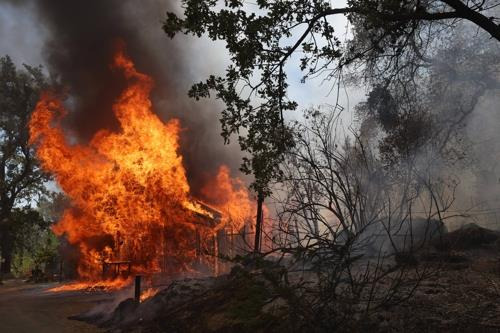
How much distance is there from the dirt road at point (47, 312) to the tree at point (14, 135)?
1948cm

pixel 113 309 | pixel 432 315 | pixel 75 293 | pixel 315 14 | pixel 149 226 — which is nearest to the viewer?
pixel 432 315

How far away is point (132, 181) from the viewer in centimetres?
1766

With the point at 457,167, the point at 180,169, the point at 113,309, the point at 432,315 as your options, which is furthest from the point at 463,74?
the point at 113,309

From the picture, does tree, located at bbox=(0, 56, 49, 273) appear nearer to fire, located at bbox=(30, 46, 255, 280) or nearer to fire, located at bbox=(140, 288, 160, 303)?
fire, located at bbox=(30, 46, 255, 280)

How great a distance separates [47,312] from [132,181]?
6758mm

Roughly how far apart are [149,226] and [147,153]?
9.86 feet

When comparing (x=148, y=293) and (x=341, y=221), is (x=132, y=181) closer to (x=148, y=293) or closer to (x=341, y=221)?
(x=148, y=293)

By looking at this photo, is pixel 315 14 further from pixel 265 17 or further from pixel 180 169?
pixel 180 169

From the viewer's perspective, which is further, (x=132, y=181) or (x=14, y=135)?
(x=14, y=135)

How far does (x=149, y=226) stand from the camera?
57.9ft

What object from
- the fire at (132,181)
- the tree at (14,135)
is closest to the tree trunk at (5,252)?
the tree at (14,135)

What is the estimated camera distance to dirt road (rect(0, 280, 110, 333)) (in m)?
9.70

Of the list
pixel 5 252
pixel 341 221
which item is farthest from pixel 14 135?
pixel 341 221

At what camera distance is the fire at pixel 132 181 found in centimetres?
1761
